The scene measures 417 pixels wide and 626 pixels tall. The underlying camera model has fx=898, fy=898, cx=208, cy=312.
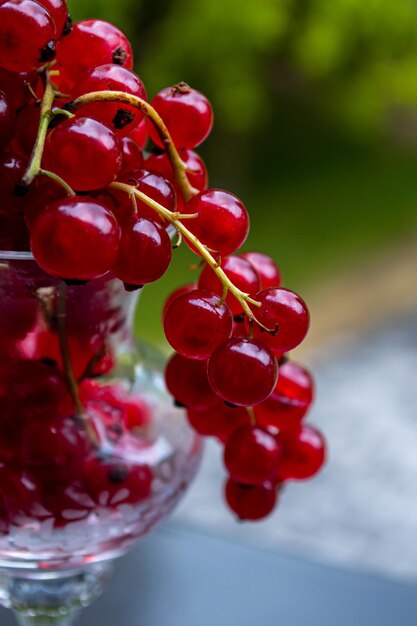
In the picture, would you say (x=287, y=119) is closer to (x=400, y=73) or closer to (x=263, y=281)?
(x=400, y=73)

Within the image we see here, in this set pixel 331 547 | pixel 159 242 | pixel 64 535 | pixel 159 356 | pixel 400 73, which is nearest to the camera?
pixel 159 242

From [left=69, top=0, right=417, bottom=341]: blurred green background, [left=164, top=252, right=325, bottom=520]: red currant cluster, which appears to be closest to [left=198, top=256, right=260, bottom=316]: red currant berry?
[left=164, top=252, right=325, bottom=520]: red currant cluster

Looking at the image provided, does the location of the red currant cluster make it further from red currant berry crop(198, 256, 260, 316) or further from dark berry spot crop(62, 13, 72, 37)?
dark berry spot crop(62, 13, 72, 37)

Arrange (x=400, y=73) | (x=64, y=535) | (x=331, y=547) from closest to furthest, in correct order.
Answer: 1. (x=64, y=535)
2. (x=331, y=547)
3. (x=400, y=73)

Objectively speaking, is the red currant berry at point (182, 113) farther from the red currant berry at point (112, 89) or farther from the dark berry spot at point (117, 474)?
the dark berry spot at point (117, 474)

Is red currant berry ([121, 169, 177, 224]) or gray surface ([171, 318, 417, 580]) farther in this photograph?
gray surface ([171, 318, 417, 580])

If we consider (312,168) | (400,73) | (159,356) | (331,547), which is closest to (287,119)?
(312,168)
